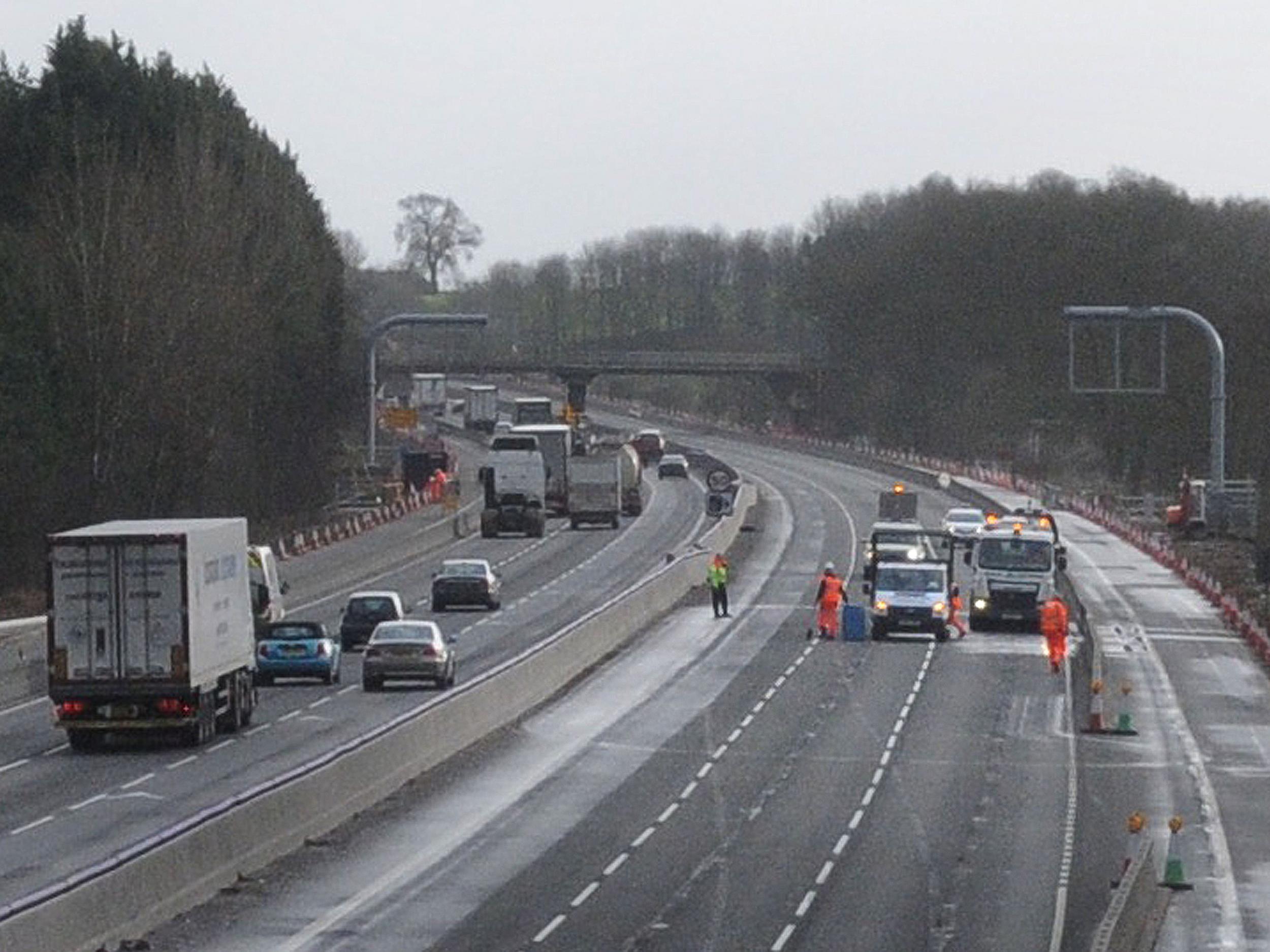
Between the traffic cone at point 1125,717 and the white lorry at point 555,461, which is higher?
the white lorry at point 555,461

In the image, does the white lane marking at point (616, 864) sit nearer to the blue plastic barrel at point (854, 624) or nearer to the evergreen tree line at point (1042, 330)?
the blue plastic barrel at point (854, 624)

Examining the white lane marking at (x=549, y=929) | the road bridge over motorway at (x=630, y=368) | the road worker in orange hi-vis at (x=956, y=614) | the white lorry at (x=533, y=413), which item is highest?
the road bridge over motorway at (x=630, y=368)

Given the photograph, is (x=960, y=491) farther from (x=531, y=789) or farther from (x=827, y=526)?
(x=531, y=789)

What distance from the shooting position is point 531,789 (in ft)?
133

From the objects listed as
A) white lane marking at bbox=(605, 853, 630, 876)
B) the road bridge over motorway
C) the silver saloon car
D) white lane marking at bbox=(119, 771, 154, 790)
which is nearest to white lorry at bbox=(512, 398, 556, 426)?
the road bridge over motorway

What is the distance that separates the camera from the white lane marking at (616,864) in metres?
32.6

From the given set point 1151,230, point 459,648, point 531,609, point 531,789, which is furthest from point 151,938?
point 1151,230

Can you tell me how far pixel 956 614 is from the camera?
73.1m

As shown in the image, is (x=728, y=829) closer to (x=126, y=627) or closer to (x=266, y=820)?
(x=266, y=820)

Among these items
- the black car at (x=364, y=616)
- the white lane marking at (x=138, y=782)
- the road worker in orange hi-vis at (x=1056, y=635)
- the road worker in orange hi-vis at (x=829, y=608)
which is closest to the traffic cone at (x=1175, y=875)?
the white lane marking at (x=138, y=782)

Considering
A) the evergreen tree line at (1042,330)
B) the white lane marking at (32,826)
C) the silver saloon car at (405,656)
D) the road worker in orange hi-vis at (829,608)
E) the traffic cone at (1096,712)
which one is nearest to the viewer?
the white lane marking at (32,826)

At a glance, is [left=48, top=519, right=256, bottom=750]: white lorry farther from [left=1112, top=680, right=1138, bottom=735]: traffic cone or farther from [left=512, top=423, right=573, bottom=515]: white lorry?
[left=512, top=423, right=573, bottom=515]: white lorry

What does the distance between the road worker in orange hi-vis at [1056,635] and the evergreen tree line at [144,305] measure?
30.7m

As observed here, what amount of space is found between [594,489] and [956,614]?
1505 inches
